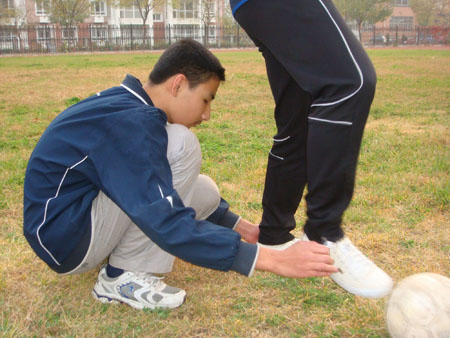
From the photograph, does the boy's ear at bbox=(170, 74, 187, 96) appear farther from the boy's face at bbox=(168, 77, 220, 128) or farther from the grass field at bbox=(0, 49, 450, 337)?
the grass field at bbox=(0, 49, 450, 337)

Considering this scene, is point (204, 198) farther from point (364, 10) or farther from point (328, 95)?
point (364, 10)

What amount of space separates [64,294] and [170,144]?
0.82 metres

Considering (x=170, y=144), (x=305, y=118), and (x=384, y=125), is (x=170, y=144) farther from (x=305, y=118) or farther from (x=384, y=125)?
(x=384, y=125)

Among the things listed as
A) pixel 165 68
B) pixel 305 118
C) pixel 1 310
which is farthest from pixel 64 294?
pixel 305 118

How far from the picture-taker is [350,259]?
194 cm

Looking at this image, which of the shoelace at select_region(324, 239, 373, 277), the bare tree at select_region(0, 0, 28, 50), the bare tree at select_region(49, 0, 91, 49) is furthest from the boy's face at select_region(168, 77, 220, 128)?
the bare tree at select_region(49, 0, 91, 49)

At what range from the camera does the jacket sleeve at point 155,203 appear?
1.58 meters

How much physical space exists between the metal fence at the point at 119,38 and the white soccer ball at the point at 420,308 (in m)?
35.7

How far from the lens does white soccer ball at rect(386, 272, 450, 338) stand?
1.71 m

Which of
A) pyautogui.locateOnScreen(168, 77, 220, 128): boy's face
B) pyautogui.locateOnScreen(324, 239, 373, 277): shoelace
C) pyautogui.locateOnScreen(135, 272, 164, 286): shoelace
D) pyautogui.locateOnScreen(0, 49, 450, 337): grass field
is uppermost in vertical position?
pyautogui.locateOnScreen(168, 77, 220, 128): boy's face

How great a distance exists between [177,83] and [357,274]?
1029 mm

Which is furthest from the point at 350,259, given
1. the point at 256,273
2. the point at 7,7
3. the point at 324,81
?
the point at 7,7

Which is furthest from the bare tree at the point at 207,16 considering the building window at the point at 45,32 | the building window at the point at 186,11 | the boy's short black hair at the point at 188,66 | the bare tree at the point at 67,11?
the boy's short black hair at the point at 188,66

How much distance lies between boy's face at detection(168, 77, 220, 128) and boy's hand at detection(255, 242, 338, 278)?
71 centimetres
